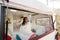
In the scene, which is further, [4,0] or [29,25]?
[29,25]

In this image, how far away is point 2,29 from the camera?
673 millimetres

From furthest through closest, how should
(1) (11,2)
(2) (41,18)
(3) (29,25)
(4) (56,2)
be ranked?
(4) (56,2)
(2) (41,18)
(3) (29,25)
(1) (11,2)

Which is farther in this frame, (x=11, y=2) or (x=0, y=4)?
(x=11, y=2)

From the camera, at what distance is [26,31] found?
3.27 ft

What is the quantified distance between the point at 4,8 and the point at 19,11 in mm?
243

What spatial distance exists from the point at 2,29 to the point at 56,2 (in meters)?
1.90

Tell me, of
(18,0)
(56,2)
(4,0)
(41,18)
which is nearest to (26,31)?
(18,0)

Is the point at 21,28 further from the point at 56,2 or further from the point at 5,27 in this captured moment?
the point at 56,2

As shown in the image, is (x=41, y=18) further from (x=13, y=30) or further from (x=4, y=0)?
(x=4, y=0)

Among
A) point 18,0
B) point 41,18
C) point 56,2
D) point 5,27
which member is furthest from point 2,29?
point 56,2

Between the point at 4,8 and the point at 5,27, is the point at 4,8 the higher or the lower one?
the higher one

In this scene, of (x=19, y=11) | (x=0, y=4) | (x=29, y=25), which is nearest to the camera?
(x=0, y=4)

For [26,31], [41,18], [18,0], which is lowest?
[26,31]

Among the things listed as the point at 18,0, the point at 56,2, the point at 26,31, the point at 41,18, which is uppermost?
the point at 56,2
